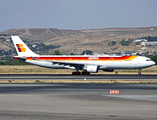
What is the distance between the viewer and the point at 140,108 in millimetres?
19719

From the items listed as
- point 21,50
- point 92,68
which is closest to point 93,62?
point 92,68

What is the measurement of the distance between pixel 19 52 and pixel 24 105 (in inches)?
1746

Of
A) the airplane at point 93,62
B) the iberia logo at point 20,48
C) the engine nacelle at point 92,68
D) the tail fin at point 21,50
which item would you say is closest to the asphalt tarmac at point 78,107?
the engine nacelle at point 92,68

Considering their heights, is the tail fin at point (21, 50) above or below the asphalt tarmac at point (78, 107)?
above

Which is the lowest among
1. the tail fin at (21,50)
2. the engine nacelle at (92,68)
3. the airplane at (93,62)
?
the engine nacelle at (92,68)

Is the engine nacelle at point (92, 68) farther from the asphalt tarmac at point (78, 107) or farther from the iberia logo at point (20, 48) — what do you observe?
the asphalt tarmac at point (78, 107)

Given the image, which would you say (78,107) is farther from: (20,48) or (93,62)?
(20,48)

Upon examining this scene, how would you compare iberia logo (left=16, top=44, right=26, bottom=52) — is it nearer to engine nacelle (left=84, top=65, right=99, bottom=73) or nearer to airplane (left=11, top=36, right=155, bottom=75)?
airplane (left=11, top=36, right=155, bottom=75)

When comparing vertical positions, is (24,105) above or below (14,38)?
below

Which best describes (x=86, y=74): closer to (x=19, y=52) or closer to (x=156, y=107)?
(x=19, y=52)

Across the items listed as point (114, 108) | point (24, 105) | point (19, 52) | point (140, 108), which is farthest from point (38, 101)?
point (19, 52)

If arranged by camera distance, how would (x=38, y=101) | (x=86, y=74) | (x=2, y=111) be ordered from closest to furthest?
(x=2, y=111) → (x=38, y=101) → (x=86, y=74)

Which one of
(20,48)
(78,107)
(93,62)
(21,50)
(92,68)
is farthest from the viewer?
(20,48)

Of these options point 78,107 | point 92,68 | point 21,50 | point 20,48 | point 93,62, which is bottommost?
point 92,68
